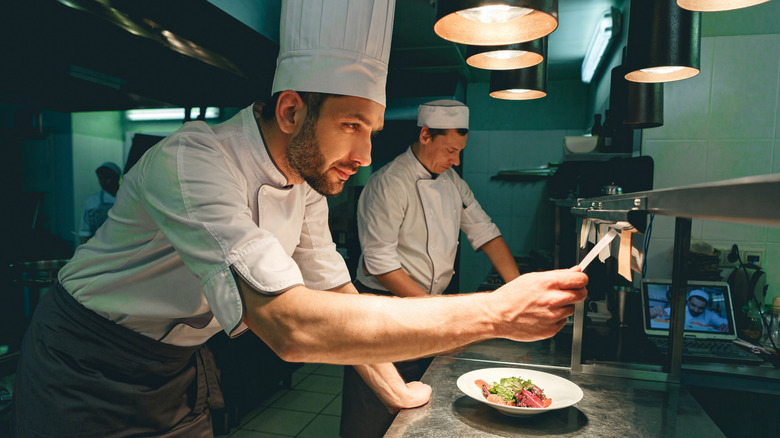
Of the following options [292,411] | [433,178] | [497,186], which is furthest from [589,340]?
[497,186]

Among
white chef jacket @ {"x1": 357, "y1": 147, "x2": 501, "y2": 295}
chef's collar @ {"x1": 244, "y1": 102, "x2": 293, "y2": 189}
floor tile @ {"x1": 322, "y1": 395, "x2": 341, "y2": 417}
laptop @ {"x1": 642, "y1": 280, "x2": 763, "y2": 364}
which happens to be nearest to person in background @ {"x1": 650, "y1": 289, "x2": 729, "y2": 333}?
laptop @ {"x1": 642, "y1": 280, "x2": 763, "y2": 364}

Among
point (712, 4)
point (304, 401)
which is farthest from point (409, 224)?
point (304, 401)

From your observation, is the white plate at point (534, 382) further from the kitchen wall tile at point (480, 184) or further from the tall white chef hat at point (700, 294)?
the kitchen wall tile at point (480, 184)

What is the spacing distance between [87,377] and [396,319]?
2.41 ft

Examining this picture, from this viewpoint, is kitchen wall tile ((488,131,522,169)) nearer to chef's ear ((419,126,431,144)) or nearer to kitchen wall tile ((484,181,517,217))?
kitchen wall tile ((484,181,517,217))

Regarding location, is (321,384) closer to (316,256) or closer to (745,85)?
(316,256)

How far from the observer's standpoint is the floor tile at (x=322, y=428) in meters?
2.90

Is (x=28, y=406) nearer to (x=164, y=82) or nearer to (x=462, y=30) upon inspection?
(x=164, y=82)

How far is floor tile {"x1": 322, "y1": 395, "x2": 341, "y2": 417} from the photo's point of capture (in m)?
3.21

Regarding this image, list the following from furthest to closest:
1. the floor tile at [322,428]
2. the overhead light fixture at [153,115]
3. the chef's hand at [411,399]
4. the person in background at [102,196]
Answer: the overhead light fixture at [153,115] < the person in background at [102,196] < the floor tile at [322,428] < the chef's hand at [411,399]

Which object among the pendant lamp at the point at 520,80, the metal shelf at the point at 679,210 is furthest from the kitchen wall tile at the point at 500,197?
the metal shelf at the point at 679,210

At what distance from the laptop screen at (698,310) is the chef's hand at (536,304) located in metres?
1.38

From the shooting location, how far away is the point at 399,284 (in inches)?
83.4

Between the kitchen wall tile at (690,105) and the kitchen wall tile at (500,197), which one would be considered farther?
the kitchen wall tile at (500,197)
